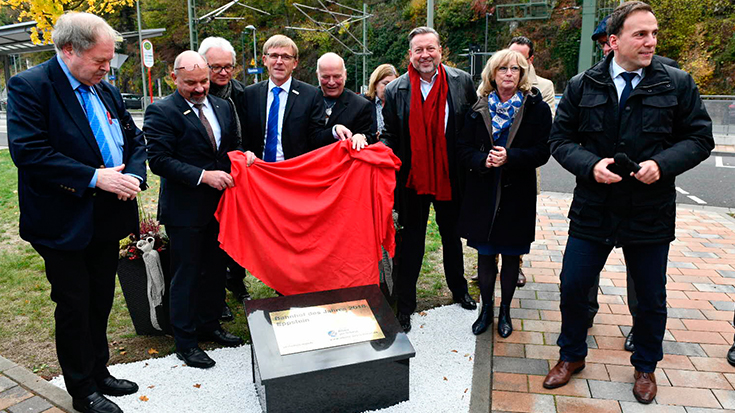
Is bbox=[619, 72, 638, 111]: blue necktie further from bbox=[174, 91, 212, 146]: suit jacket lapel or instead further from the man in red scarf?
bbox=[174, 91, 212, 146]: suit jacket lapel

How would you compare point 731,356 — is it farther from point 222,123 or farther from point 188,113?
point 188,113

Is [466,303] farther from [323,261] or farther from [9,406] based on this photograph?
[9,406]

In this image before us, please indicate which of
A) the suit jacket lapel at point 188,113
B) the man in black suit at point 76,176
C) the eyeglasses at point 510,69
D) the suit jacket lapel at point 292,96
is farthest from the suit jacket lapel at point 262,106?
the eyeglasses at point 510,69

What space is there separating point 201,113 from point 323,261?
132 centimetres

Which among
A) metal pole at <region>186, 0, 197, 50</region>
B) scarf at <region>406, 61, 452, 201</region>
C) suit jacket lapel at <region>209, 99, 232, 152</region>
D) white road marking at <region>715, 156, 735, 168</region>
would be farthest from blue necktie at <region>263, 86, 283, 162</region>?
metal pole at <region>186, 0, 197, 50</region>

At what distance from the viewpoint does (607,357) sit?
379 cm

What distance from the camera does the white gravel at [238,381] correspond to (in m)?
3.25

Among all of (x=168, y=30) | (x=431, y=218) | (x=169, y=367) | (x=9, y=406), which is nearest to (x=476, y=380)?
(x=169, y=367)

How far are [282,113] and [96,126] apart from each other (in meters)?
1.46

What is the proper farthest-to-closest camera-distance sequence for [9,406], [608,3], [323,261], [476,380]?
1. [608,3]
2. [323,261]
3. [476,380]
4. [9,406]

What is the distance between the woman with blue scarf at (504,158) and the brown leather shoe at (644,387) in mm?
994

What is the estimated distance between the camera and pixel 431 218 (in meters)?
8.23

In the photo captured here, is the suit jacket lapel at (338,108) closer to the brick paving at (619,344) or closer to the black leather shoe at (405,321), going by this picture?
the black leather shoe at (405,321)

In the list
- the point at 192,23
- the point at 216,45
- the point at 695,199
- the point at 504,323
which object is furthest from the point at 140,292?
the point at 192,23
